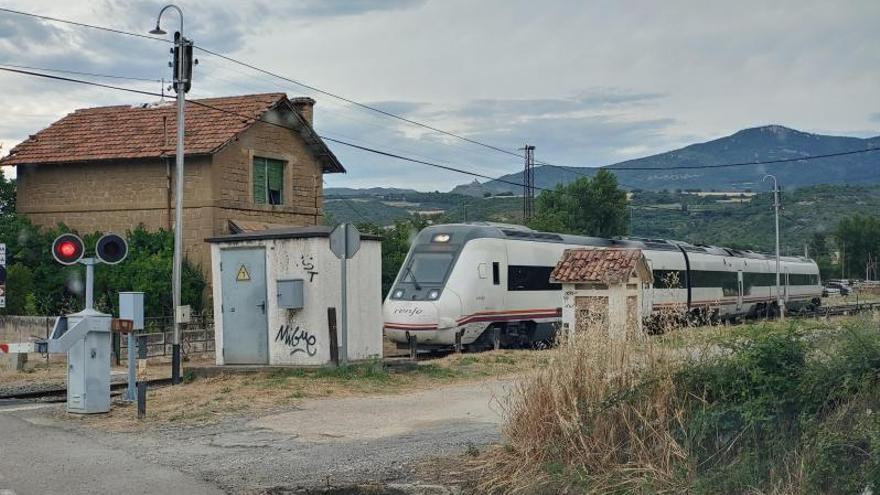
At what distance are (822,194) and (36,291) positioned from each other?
124722 millimetres

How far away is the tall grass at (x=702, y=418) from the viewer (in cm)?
704

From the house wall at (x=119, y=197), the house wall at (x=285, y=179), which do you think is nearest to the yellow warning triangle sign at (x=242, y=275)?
the house wall at (x=119, y=197)

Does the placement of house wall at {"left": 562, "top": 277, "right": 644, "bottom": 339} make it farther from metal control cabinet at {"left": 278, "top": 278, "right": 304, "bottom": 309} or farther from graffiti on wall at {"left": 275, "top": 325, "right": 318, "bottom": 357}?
metal control cabinet at {"left": 278, "top": 278, "right": 304, "bottom": 309}

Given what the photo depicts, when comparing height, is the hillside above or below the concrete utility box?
above

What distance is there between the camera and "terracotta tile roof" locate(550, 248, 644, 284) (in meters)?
19.9

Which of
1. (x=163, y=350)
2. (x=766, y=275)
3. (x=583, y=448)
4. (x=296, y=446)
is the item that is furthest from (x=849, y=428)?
(x=766, y=275)

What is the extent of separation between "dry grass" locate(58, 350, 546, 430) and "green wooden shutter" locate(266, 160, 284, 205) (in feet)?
47.5

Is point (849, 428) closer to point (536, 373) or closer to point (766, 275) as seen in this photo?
point (536, 373)

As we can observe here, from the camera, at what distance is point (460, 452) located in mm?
9953

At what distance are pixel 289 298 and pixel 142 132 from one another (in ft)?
54.9

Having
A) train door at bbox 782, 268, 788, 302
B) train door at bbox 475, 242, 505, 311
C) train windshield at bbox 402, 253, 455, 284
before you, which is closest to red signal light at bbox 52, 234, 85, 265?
train windshield at bbox 402, 253, 455, 284

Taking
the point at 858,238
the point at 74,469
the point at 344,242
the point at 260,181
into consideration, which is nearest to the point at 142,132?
the point at 260,181

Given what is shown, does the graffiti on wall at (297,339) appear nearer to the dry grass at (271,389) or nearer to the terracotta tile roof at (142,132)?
the dry grass at (271,389)

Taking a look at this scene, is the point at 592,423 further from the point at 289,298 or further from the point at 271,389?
the point at 289,298
